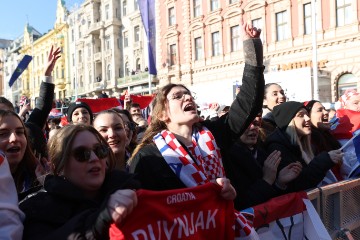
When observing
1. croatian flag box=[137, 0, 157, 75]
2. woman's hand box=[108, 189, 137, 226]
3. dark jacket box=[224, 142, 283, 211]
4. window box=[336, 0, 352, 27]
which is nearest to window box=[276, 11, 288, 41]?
window box=[336, 0, 352, 27]

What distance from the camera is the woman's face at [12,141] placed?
2699mm

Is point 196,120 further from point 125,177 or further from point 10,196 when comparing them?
point 10,196

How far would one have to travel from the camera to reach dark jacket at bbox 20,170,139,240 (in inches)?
70.7

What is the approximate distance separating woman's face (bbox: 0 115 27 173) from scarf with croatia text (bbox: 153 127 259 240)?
3.02 ft

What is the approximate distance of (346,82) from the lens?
20.9m

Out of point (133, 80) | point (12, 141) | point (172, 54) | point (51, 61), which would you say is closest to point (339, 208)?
point (12, 141)

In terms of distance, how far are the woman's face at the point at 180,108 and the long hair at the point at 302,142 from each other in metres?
1.29

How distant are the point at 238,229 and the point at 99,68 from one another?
44.7 meters

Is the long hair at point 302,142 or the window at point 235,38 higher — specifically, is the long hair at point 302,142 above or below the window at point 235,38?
below

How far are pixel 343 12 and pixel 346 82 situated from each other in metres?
3.56

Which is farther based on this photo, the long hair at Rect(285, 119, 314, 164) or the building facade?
the building facade

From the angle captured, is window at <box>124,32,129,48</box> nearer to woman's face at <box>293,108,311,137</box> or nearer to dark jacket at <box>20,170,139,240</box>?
woman's face at <box>293,108,311,137</box>

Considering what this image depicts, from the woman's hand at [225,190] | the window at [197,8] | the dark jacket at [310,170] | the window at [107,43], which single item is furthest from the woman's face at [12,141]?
the window at [107,43]

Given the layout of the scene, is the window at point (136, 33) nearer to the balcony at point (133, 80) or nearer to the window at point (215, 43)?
the balcony at point (133, 80)
